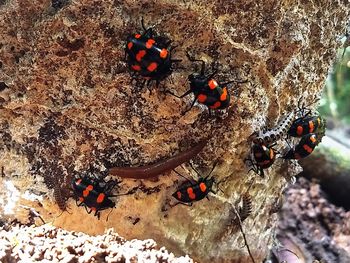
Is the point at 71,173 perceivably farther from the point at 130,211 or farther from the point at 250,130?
the point at 250,130

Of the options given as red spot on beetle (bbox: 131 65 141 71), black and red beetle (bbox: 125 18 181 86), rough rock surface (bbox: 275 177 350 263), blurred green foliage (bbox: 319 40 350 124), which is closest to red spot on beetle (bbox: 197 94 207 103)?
black and red beetle (bbox: 125 18 181 86)

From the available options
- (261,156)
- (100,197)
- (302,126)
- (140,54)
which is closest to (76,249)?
(100,197)

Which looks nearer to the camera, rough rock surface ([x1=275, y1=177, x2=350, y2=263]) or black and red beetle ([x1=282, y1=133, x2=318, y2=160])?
black and red beetle ([x1=282, y1=133, x2=318, y2=160])

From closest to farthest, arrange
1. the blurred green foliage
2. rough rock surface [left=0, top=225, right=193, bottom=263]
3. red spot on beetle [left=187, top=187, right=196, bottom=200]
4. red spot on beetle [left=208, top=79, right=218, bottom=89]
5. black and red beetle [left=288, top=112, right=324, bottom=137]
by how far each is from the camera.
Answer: rough rock surface [left=0, top=225, right=193, bottom=263] → red spot on beetle [left=208, top=79, right=218, bottom=89] → red spot on beetle [left=187, top=187, right=196, bottom=200] → black and red beetle [left=288, top=112, right=324, bottom=137] → the blurred green foliage

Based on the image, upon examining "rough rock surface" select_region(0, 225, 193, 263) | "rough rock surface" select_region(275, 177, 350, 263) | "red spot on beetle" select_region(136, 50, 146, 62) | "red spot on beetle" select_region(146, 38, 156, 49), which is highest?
"rough rock surface" select_region(275, 177, 350, 263)

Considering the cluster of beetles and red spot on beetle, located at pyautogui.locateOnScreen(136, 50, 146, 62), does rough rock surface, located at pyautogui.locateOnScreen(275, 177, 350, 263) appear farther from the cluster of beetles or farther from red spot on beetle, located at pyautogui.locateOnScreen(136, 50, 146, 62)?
red spot on beetle, located at pyautogui.locateOnScreen(136, 50, 146, 62)

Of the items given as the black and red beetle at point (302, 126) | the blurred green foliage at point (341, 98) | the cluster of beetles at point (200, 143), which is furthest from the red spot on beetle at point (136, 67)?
the blurred green foliage at point (341, 98)

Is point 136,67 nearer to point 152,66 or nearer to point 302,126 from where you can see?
point 152,66

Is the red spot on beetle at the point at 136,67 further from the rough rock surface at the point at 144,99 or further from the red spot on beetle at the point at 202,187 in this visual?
the red spot on beetle at the point at 202,187
